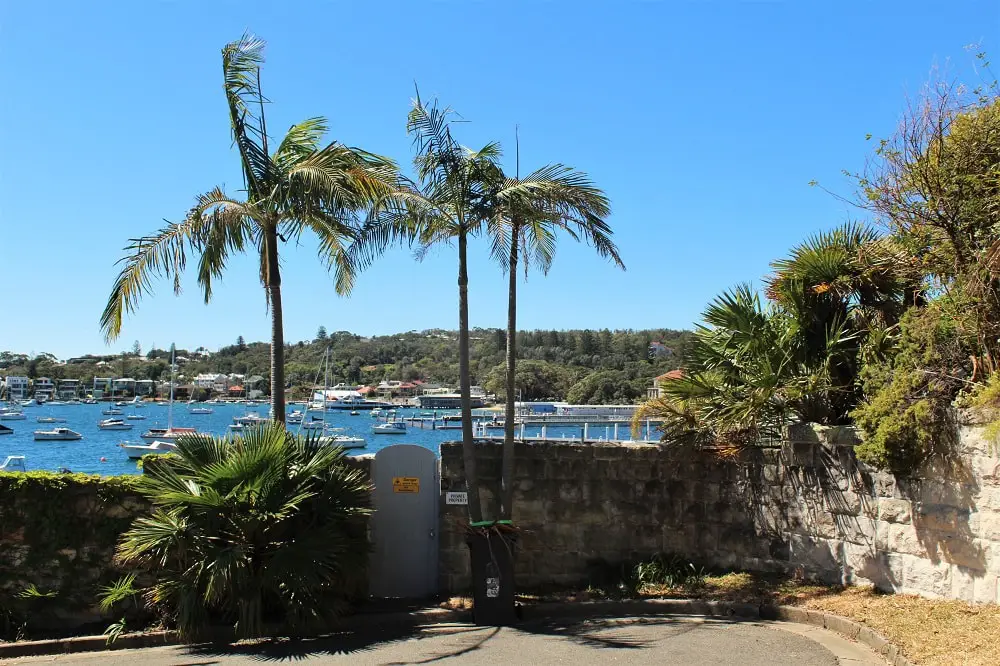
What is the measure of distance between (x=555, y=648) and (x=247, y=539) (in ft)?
10.2

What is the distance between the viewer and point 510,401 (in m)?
9.34

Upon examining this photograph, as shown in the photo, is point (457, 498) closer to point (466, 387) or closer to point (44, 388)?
point (466, 387)

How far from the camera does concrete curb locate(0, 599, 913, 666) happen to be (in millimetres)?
7590

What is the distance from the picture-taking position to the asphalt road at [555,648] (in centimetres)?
693

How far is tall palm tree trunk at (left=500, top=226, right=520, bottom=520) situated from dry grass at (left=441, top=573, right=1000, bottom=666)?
110 cm

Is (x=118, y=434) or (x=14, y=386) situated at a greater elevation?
(x=14, y=386)

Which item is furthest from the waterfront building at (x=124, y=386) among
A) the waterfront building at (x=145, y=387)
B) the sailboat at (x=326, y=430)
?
the sailboat at (x=326, y=430)

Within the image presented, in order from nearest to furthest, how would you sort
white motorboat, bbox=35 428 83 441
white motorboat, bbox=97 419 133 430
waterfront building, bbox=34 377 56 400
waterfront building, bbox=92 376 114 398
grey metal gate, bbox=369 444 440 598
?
grey metal gate, bbox=369 444 440 598, white motorboat, bbox=35 428 83 441, white motorboat, bbox=97 419 133 430, waterfront building, bbox=92 376 114 398, waterfront building, bbox=34 377 56 400

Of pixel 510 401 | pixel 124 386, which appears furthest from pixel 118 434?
pixel 510 401

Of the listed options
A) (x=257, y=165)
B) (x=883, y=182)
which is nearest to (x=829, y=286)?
(x=883, y=182)

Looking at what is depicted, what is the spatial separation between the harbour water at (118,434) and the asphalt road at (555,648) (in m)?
20.5

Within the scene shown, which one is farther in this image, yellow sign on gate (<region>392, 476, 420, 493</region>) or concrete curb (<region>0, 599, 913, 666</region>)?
yellow sign on gate (<region>392, 476, 420, 493</region>)

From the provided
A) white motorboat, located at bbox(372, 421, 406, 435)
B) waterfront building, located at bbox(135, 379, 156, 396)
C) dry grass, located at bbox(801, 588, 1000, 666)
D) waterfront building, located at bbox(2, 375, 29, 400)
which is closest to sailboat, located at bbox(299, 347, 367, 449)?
dry grass, located at bbox(801, 588, 1000, 666)

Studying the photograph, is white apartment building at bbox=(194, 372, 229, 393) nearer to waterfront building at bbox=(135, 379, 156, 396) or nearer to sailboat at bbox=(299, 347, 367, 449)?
waterfront building at bbox=(135, 379, 156, 396)
